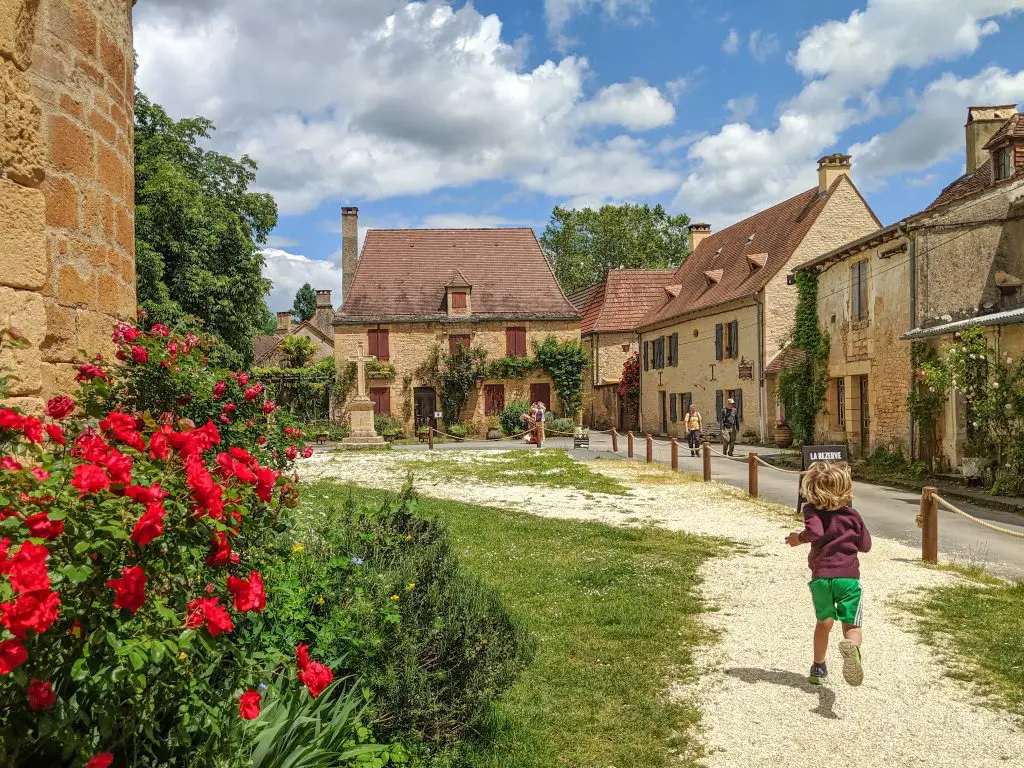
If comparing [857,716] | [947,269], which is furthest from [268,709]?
[947,269]

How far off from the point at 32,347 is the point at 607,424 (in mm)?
36779

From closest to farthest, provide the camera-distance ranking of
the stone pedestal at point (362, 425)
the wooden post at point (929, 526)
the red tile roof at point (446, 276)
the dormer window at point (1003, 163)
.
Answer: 1. the wooden post at point (929, 526)
2. the dormer window at point (1003, 163)
3. the stone pedestal at point (362, 425)
4. the red tile roof at point (446, 276)

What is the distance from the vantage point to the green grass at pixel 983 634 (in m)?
4.78

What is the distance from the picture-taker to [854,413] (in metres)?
19.9

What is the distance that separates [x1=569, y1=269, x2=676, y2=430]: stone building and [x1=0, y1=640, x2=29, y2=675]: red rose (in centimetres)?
3632

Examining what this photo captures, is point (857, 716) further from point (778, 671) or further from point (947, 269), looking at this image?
point (947, 269)

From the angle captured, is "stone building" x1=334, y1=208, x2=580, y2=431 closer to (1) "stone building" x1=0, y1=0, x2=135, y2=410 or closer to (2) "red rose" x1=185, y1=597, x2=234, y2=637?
(1) "stone building" x1=0, y1=0, x2=135, y2=410

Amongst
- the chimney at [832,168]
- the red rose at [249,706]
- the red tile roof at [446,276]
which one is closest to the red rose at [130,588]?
the red rose at [249,706]

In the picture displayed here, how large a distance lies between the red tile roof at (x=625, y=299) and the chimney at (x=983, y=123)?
17611mm

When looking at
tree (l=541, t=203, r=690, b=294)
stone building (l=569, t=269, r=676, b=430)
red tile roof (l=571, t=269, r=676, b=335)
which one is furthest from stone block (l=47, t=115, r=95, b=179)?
tree (l=541, t=203, r=690, b=294)

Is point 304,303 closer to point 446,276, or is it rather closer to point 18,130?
point 446,276

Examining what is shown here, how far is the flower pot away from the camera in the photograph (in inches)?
995

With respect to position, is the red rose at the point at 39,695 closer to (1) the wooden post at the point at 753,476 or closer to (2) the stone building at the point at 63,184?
(2) the stone building at the point at 63,184

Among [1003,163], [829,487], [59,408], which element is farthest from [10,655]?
[1003,163]
